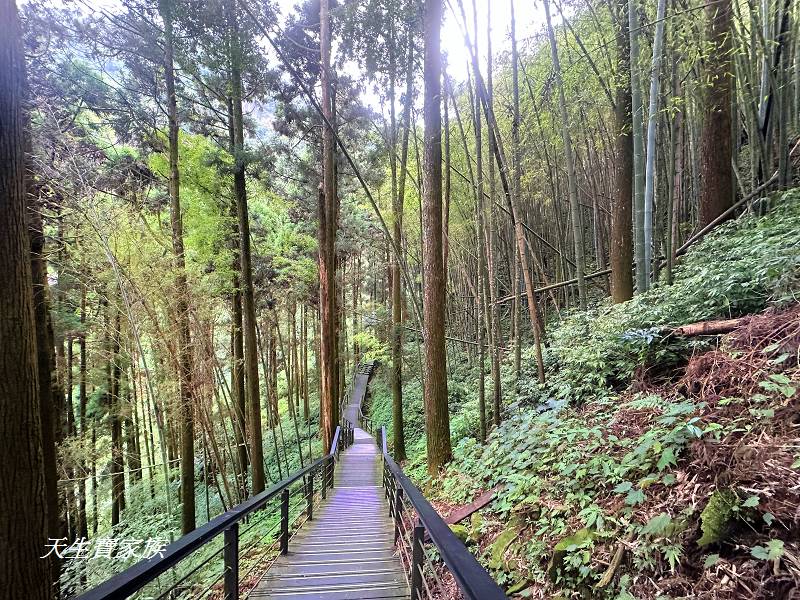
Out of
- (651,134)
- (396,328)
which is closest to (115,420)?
(396,328)

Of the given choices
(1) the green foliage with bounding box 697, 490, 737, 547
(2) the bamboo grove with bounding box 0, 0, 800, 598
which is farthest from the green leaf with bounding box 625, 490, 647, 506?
(2) the bamboo grove with bounding box 0, 0, 800, 598

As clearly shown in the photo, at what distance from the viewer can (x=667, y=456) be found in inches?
78.9

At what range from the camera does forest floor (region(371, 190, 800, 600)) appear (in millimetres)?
1608

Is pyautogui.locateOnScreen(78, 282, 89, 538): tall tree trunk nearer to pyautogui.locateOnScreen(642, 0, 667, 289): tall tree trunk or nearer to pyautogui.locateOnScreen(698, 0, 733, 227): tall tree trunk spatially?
pyautogui.locateOnScreen(642, 0, 667, 289): tall tree trunk

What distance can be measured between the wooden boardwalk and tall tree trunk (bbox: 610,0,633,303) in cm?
423

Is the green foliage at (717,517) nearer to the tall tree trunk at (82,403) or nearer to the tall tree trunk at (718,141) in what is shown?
the tall tree trunk at (718,141)

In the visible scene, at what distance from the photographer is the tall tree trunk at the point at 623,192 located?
456 centimetres

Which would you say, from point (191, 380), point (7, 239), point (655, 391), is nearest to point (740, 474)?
point (655, 391)

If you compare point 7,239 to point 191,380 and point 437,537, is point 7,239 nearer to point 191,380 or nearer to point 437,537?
point 437,537

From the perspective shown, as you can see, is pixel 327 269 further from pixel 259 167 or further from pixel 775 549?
pixel 775 549

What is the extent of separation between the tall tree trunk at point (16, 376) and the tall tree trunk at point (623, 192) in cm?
548

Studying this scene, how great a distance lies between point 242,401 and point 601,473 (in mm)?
7168

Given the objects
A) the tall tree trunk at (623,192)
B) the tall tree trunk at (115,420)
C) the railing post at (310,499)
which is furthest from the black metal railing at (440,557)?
the tall tree trunk at (115,420)

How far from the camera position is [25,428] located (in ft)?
5.24
